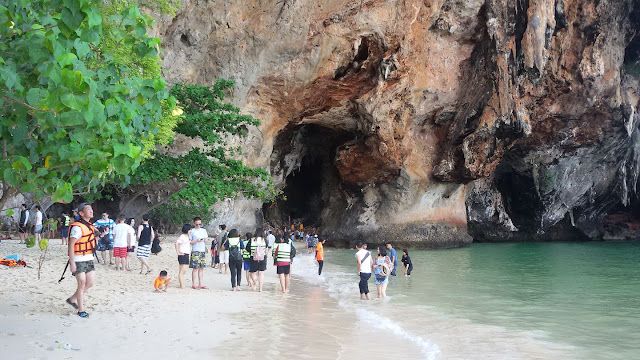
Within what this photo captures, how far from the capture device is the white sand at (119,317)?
16.4 ft

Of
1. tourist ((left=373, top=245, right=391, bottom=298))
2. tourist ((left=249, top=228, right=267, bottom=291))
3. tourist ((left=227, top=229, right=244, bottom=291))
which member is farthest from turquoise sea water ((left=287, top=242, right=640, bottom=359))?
tourist ((left=227, top=229, right=244, bottom=291))

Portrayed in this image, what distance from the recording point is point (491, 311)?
9.38 m

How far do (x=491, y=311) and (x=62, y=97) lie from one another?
335 inches

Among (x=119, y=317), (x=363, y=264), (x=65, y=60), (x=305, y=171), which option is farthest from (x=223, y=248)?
(x=305, y=171)

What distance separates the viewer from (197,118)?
1512cm

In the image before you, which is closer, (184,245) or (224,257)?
(184,245)

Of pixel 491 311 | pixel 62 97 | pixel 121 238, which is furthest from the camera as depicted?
pixel 121 238

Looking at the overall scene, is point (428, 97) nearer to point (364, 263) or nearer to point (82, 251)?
point (364, 263)

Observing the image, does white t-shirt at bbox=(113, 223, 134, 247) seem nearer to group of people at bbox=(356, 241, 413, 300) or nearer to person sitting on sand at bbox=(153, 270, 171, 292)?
person sitting on sand at bbox=(153, 270, 171, 292)

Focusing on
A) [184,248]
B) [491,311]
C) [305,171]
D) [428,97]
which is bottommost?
[491,311]

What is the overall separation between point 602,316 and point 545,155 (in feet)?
79.2

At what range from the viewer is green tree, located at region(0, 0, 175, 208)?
3.27 m

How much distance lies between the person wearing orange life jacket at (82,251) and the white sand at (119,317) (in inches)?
16.8

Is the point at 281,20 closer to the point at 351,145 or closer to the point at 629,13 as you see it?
the point at 351,145
